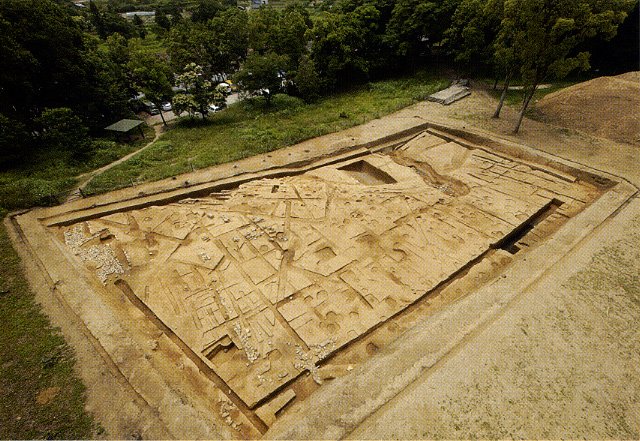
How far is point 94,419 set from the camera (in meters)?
5.37

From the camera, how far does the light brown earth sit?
5.40 meters

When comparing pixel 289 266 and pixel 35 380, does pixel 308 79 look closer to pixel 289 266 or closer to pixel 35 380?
pixel 289 266

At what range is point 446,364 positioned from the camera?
6160 mm

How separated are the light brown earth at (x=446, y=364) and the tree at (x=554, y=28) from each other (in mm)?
8294

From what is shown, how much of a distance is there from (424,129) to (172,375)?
1674 centimetres

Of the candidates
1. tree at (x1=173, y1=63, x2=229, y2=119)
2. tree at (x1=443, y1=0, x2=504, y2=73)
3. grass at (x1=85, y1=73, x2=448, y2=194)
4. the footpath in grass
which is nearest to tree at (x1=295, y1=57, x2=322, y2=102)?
grass at (x1=85, y1=73, x2=448, y2=194)

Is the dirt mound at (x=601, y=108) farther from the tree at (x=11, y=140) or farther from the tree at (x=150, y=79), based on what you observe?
the tree at (x=11, y=140)

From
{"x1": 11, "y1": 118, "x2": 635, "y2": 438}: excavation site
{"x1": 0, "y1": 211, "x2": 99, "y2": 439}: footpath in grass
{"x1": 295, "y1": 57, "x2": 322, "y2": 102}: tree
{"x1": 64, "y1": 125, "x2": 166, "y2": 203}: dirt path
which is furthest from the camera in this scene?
{"x1": 295, "y1": 57, "x2": 322, "y2": 102}: tree

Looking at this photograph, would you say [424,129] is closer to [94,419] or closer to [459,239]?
[459,239]

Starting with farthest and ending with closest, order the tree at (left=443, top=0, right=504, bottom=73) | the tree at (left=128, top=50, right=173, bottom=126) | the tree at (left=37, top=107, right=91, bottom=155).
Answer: the tree at (left=128, top=50, right=173, bottom=126) < the tree at (left=443, top=0, right=504, bottom=73) < the tree at (left=37, top=107, right=91, bottom=155)

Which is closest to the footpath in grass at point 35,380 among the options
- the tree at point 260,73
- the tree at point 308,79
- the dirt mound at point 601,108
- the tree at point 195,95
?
the tree at point 195,95

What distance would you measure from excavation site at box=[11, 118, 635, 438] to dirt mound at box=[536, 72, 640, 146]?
4829mm

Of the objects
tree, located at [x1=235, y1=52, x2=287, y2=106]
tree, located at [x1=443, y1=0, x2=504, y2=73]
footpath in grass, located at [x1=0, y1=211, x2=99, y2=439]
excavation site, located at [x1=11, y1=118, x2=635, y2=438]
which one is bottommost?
excavation site, located at [x1=11, y1=118, x2=635, y2=438]

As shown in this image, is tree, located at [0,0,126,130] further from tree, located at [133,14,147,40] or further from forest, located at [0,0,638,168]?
tree, located at [133,14,147,40]
